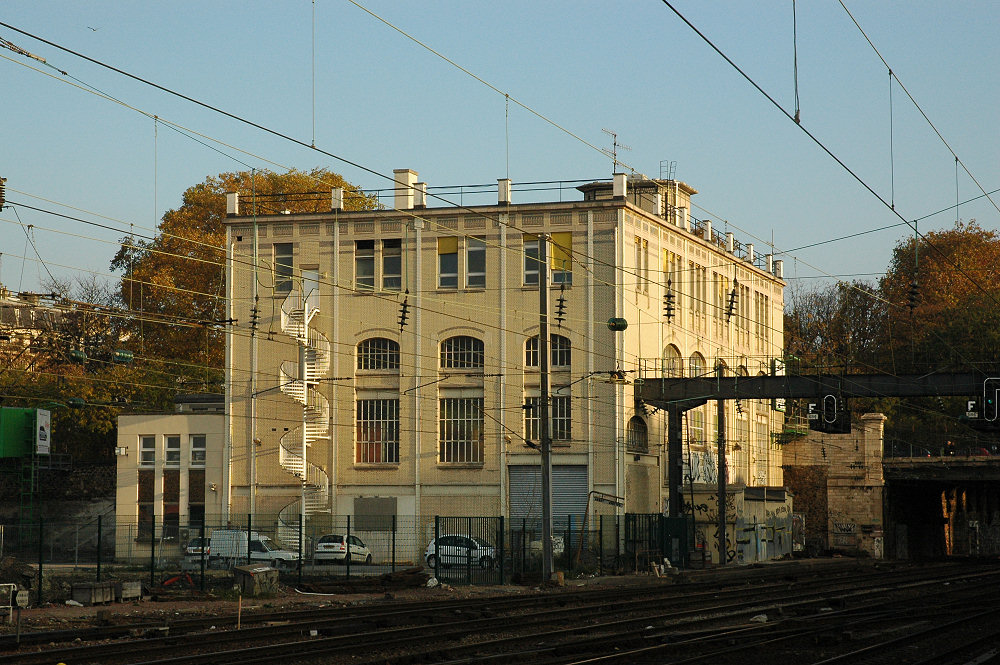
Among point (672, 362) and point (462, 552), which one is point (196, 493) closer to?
point (462, 552)

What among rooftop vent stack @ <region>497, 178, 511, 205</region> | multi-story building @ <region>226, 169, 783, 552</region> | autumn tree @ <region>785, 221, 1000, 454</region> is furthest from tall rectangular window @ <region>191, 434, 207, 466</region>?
autumn tree @ <region>785, 221, 1000, 454</region>

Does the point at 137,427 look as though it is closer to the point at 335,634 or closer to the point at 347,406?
the point at 347,406

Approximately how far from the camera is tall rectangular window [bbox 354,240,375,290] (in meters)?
54.1

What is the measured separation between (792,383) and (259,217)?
2423cm

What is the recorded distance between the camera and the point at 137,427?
177ft

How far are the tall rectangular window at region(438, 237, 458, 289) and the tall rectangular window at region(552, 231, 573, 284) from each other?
3678 mm

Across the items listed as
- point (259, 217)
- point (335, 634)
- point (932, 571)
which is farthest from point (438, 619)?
point (259, 217)

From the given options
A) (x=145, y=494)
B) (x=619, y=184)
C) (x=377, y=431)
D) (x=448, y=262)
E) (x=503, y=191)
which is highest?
(x=619, y=184)

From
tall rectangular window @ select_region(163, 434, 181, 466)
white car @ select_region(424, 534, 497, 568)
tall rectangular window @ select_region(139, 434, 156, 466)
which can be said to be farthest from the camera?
tall rectangular window @ select_region(163, 434, 181, 466)

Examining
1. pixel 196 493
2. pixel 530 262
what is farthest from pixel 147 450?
pixel 530 262

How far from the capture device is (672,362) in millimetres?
56844

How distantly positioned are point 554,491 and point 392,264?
12.2m

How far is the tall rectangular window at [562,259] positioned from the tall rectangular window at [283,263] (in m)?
11.2

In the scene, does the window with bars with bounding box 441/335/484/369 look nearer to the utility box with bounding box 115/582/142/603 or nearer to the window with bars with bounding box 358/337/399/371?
the window with bars with bounding box 358/337/399/371
